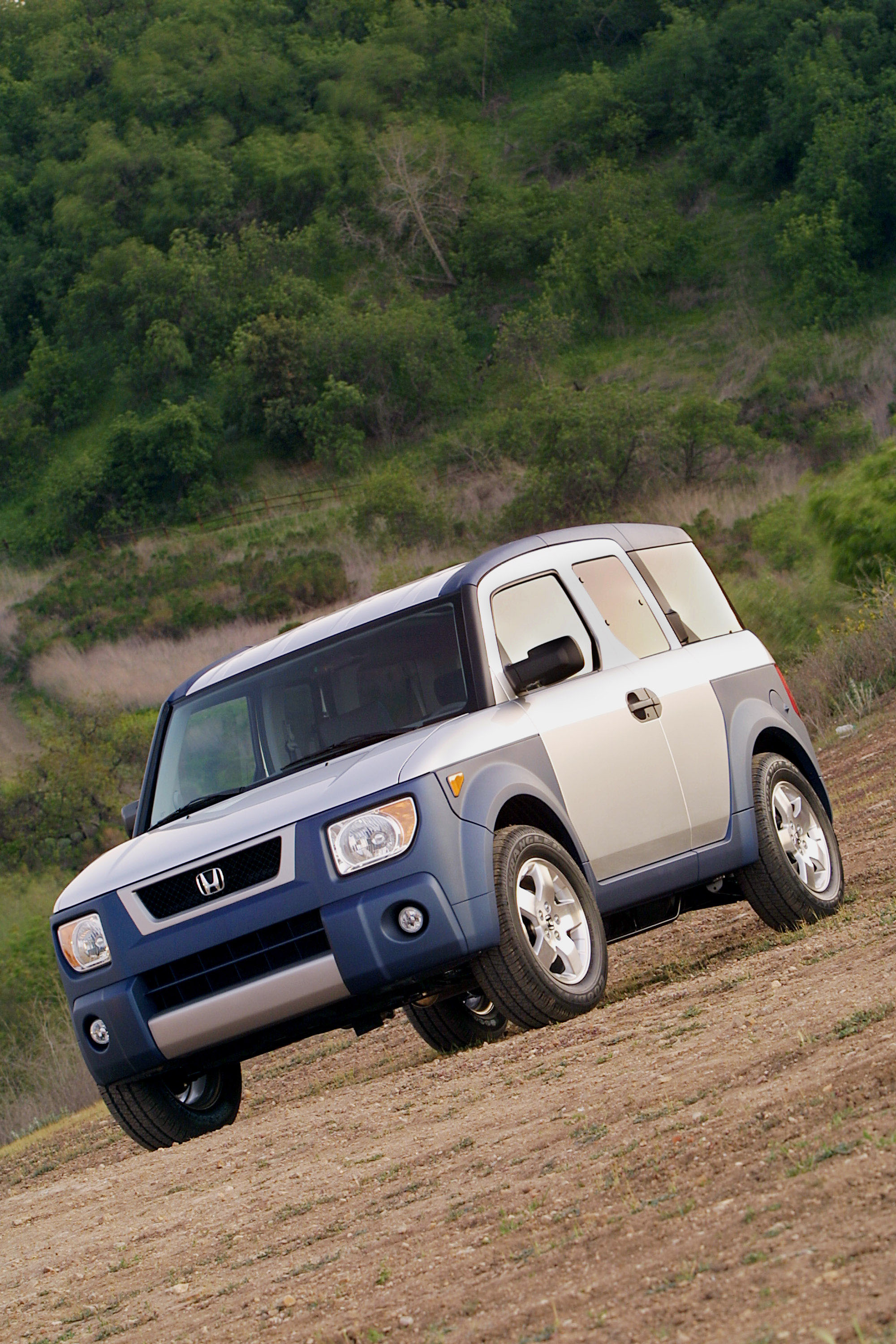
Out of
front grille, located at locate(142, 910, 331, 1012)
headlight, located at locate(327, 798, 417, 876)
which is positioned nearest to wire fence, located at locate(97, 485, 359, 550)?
front grille, located at locate(142, 910, 331, 1012)

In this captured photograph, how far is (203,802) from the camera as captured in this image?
7.56 meters

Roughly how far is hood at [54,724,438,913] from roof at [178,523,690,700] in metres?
0.80

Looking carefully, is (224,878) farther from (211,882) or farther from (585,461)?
(585,461)

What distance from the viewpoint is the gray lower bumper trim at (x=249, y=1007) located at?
6.42 m

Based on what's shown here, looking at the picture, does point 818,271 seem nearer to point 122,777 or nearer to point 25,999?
point 122,777

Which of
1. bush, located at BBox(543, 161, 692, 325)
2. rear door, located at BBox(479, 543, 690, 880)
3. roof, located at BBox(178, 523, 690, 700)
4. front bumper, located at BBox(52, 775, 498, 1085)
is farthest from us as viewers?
bush, located at BBox(543, 161, 692, 325)

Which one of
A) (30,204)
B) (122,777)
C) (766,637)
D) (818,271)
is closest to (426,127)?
(30,204)

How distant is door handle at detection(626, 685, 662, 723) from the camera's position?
7.68 m

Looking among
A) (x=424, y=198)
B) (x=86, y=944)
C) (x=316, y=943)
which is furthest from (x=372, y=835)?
(x=424, y=198)

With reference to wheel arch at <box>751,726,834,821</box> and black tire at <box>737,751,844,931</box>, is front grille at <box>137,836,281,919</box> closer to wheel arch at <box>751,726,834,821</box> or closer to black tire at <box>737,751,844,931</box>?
black tire at <box>737,751,844,931</box>

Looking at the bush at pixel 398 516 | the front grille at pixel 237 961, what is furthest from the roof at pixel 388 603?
the bush at pixel 398 516

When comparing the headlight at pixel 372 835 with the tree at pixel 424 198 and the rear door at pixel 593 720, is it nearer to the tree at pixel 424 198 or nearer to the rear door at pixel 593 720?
the rear door at pixel 593 720

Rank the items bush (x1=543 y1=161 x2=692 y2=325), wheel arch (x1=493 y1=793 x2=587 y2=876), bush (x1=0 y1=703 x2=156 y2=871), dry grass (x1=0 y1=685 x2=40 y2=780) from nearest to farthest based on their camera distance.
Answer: wheel arch (x1=493 y1=793 x2=587 y2=876) → bush (x1=0 y1=703 x2=156 y2=871) → dry grass (x1=0 y1=685 x2=40 y2=780) → bush (x1=543 y1=161 x2=692 y2=325)

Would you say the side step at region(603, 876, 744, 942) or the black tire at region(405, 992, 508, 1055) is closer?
the side step at region(603, 876, 744, 942)
